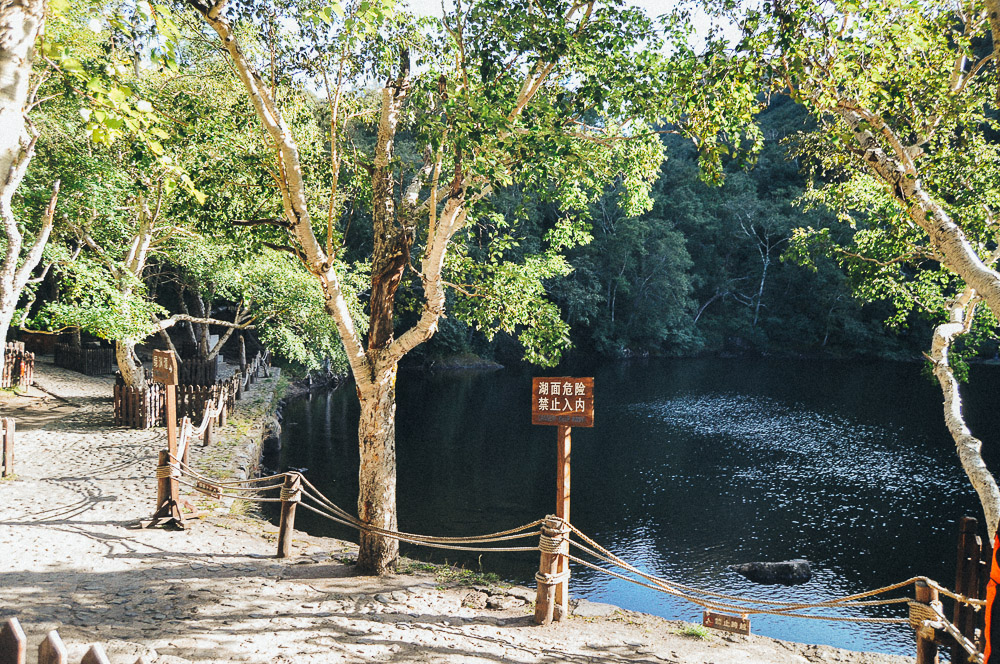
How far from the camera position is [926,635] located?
434cm

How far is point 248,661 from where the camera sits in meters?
4.91

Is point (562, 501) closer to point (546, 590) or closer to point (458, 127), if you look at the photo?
point (546, 590)

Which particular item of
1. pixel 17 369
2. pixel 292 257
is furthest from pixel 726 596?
pixel 17 369

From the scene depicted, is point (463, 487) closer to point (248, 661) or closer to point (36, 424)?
point (36, 424)

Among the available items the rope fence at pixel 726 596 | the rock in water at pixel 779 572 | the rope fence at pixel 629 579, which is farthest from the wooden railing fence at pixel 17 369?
the rock in water at pixel 779 572

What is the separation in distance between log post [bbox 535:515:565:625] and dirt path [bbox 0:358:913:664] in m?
0.15

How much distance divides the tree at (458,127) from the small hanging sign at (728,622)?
3.40 meters

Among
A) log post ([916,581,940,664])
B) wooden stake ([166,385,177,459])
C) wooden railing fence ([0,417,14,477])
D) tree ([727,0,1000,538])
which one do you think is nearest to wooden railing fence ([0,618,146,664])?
log post ([916,581,940,664])

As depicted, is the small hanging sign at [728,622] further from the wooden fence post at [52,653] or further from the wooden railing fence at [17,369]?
the wooden railing fence at [17,369]

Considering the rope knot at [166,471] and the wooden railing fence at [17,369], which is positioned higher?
the wooden railing fence at [17,369]

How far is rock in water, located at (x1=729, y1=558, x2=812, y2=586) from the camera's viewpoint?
11523mm

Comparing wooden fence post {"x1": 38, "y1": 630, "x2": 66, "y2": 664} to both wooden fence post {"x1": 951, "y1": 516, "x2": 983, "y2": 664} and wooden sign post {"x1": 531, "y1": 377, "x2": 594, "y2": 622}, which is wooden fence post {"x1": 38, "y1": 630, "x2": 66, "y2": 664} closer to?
wooden sign post {"x1": 531, "y1": 377, "x2": 594, "y2": 622}

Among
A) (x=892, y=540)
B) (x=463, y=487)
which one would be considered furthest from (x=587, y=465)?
(x=892, y=540)

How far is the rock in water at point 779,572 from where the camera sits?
11523 mm
